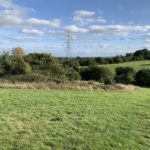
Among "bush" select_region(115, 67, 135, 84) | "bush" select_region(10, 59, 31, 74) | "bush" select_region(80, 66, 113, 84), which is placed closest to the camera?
"bush" select_region(115, 67, 135, 84)

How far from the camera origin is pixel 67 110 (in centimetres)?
1027

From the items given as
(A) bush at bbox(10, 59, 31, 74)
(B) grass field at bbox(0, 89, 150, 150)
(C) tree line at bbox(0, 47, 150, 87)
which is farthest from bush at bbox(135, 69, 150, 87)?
(B) grass field at bbox(0, 89, 150, 150)

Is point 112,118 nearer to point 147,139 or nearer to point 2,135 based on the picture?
point 147,139

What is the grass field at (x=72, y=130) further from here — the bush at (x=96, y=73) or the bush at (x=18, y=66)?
the bush at (x=18, y=66)

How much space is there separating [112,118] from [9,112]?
3.47 metres

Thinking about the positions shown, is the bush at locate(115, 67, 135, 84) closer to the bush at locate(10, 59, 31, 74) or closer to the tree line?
the tree line

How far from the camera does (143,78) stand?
50.7 meters

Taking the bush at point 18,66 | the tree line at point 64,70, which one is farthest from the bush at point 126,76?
the bush at point 18,66

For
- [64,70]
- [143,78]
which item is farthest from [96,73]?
[143,78]

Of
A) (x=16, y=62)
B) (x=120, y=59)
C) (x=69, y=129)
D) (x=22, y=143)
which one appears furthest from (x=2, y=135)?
(x=120, y=59)

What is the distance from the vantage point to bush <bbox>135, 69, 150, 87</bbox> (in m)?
50.0

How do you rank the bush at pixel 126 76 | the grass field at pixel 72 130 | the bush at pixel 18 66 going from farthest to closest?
the bush at pixel 18 66 → the bush at pixel 126 76 → the grass field at pixel 72 130

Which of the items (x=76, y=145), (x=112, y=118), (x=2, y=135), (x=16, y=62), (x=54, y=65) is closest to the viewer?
(x=76, y=145)

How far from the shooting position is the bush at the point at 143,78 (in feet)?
164
